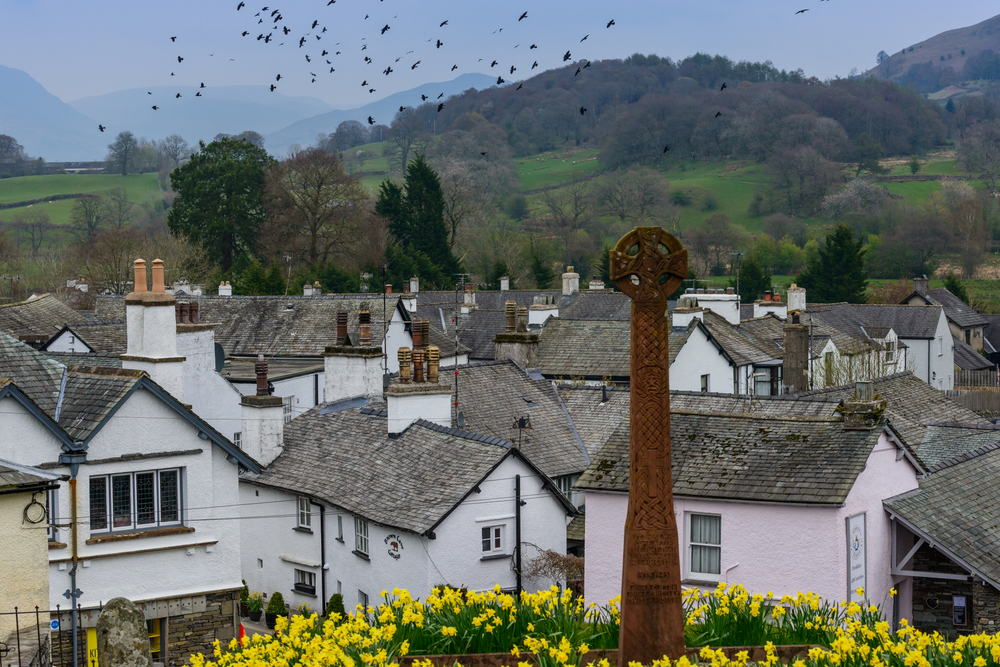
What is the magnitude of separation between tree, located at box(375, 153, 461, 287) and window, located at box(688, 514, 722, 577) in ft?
229

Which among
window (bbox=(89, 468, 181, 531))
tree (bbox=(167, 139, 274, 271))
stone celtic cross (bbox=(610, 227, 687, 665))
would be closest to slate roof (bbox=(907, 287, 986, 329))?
tree (bbox=(167, 139, 274, 271))

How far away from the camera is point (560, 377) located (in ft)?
141

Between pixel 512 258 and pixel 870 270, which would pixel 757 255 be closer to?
pixel 870 270

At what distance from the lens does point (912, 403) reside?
30.8m

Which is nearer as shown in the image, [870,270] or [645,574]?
[645,574]

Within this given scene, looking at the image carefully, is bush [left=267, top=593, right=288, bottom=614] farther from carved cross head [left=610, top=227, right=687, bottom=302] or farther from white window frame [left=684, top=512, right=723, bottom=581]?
carved cross head [left=610, top=227, right=687, bottom=302]

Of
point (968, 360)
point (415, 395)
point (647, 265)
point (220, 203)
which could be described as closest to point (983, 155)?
point (968, 360)

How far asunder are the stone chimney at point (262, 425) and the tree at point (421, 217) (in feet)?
203

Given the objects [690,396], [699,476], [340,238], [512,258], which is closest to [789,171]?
[512,258]

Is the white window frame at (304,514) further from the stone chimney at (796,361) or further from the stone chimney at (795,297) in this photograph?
the stone chimney at (795,297)

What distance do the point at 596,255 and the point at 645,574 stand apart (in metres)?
101

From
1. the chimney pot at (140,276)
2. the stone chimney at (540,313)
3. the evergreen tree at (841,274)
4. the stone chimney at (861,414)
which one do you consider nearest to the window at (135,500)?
the chimney pot at (140,276)

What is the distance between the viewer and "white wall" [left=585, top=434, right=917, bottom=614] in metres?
18.5

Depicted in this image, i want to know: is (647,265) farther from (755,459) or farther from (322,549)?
(322,549)
